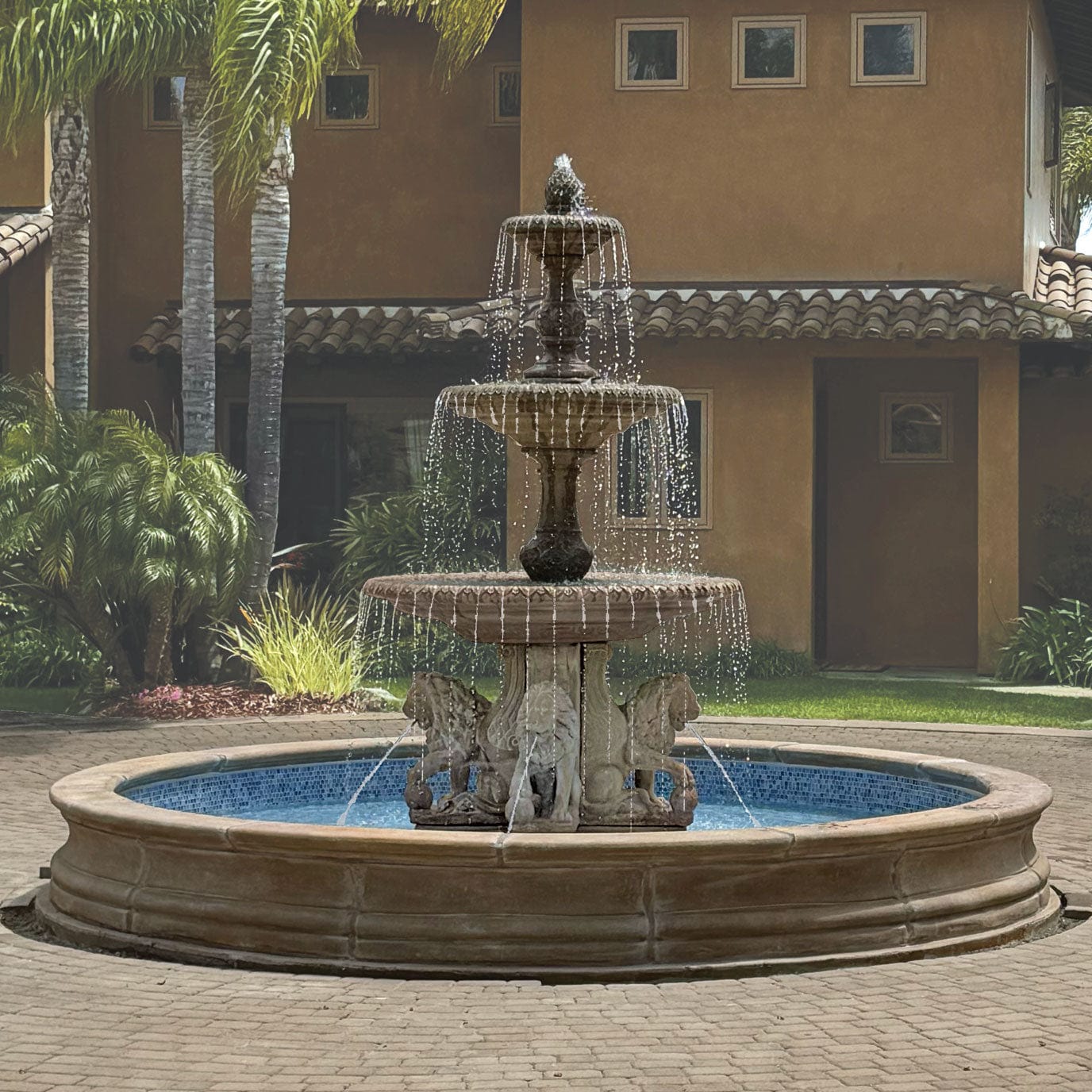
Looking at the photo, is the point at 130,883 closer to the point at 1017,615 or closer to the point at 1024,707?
the point at 1024,707

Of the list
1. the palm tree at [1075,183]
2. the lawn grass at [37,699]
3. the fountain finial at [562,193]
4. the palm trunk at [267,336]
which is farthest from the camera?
the palm tree at [1075,183]

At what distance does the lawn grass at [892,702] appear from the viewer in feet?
52.7

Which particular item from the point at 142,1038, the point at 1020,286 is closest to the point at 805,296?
the point at 1020,286

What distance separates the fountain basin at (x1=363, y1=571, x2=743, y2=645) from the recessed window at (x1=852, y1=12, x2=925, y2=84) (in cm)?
1219

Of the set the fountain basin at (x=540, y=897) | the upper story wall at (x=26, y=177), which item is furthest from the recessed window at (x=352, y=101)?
the fountain basin at (x=540, y=897)

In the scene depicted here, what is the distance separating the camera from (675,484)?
Result: 20.1m

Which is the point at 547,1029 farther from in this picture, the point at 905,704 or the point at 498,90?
the point at 498,90

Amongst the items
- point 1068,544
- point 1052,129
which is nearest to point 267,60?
point 1068,544

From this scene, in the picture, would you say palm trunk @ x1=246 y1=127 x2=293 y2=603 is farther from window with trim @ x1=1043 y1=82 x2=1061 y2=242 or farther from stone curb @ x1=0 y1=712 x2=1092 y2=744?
window with trim @ x1=1043 y1=82 x2=1061 y2=242

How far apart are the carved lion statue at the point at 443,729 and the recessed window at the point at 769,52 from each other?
12305mm

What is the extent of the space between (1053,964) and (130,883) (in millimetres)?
3788

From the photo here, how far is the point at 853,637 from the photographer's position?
21.5 metres

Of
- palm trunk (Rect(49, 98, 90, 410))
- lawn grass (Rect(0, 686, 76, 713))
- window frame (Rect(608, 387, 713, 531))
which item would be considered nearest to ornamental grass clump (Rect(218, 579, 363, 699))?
lawn grass (Rect(0, 686, 76, 713))

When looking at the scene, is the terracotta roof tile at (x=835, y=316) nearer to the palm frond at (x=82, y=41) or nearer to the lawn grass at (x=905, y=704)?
the lawn grass at (x=905, y=704)
